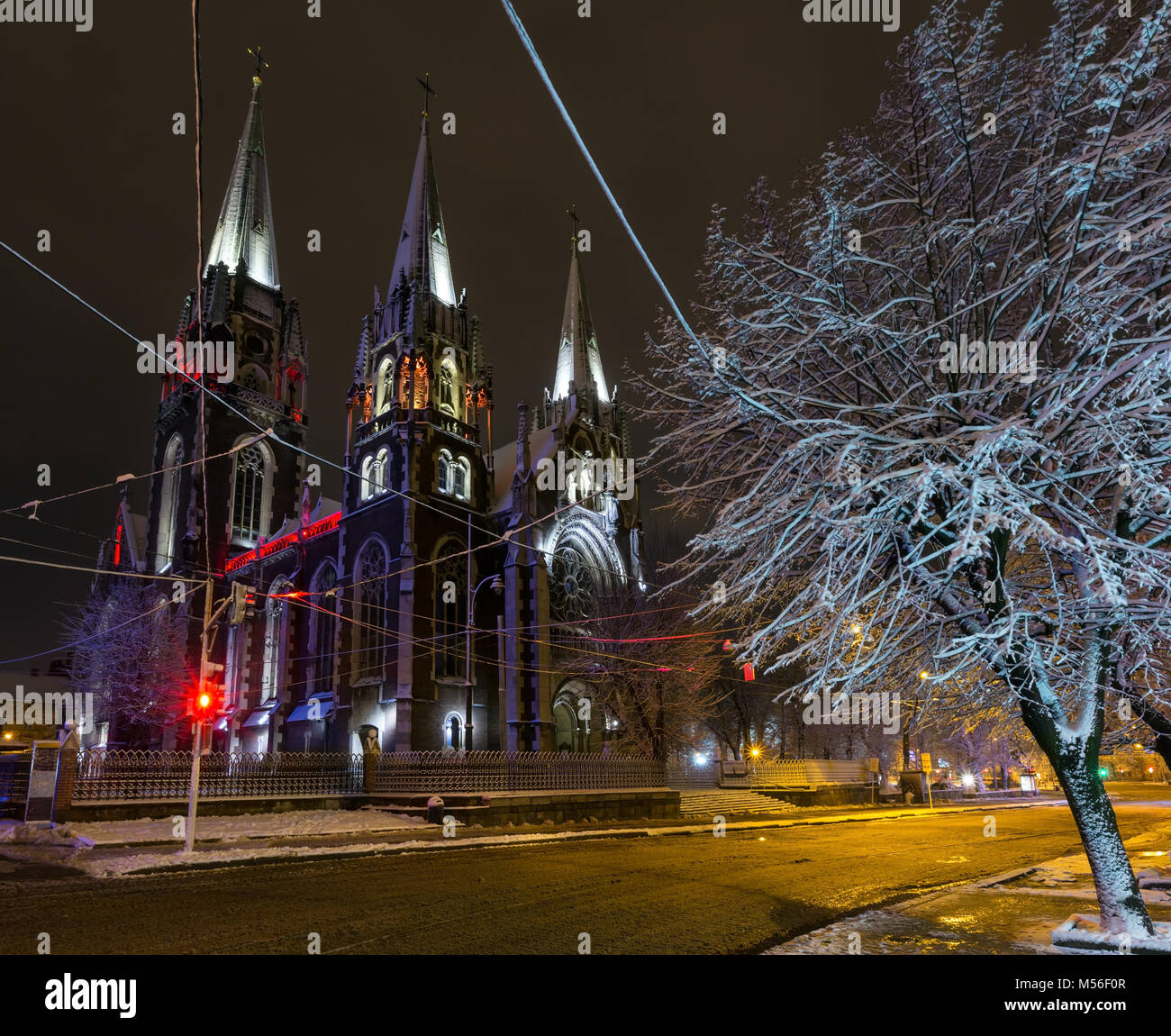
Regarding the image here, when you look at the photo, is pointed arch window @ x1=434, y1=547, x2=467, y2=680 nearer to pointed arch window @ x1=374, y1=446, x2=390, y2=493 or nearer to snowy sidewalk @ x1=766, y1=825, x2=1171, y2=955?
pointed arch window @ x1=374, y1=446, x2=390, y2=493

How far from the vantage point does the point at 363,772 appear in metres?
24.6

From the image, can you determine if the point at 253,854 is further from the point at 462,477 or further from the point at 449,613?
the point at 462,477

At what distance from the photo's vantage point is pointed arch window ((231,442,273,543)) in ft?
172

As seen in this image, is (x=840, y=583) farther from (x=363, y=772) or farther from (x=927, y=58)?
(x=363, y=772)

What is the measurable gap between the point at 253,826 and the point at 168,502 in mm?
42784

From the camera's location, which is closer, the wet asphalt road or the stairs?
the wet asphalt road

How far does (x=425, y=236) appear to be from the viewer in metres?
43.8

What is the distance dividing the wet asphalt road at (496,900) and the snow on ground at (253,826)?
4182mm

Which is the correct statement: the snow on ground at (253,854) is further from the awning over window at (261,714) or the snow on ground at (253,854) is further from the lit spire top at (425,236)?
the lit spire top at (425,236)

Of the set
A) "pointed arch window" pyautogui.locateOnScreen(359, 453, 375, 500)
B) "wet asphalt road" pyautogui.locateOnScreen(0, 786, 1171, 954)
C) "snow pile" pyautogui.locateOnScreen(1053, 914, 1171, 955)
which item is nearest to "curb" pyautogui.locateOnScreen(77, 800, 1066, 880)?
"wet asphalt road" pyautogui.locateOnScreen(0, 786, 1171, 954)

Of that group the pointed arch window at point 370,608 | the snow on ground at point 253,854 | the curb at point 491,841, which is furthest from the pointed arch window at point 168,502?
the snow on ground at point 253,854

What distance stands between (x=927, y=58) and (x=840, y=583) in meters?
4.96

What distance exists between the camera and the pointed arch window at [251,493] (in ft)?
172

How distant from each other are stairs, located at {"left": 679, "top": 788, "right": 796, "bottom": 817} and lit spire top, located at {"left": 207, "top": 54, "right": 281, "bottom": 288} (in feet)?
156
